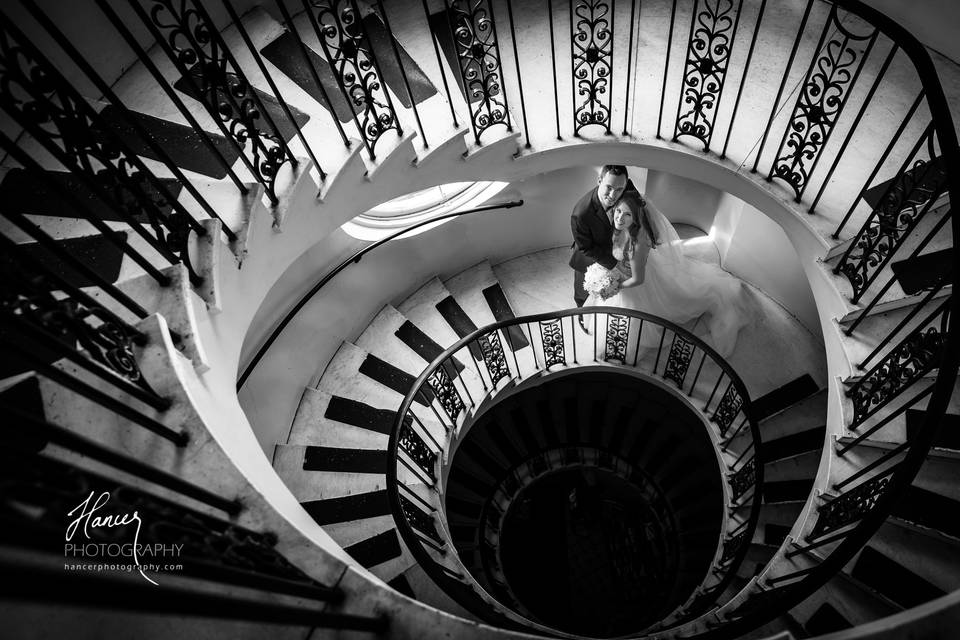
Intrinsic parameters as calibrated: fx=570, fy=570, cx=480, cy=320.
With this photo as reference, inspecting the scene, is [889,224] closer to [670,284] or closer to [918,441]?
[918,441]

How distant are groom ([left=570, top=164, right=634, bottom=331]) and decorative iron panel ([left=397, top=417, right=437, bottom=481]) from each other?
2390 millimetres

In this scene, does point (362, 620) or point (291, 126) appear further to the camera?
point (291, 126)

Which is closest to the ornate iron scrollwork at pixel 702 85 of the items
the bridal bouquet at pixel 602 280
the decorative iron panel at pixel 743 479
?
the bridal bouquet at pixel 602 280

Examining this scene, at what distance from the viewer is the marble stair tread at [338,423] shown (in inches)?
236

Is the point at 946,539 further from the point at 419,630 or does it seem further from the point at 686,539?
the point at 686,539

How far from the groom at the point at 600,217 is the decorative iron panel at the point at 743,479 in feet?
7.31

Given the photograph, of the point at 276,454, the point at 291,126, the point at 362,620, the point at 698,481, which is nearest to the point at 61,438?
the point at 362,620

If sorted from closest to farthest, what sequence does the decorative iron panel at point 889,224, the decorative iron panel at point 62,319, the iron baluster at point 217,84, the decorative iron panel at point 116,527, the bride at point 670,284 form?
the decorative iron panel at point 116,527, the decorative iron panel at point 62,319, the iron baluster at point 217,84, the decorative iron panel at point 889,224, the bride at point 670,284

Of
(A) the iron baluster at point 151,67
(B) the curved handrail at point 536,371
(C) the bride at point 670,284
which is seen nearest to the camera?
(A) the iron baluster at point 151,67

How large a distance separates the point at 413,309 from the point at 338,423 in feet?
5.66

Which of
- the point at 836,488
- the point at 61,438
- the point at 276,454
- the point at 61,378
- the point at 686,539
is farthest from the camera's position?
the point at 686,539

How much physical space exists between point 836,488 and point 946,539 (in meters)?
0.57

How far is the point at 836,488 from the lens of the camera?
11.9 ft

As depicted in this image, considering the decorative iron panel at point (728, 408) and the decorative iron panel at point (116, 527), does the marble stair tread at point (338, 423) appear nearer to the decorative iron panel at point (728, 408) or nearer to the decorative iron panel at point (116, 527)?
the decorative iron panel at point (728, 408)
